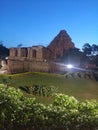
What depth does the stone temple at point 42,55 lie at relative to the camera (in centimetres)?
3281

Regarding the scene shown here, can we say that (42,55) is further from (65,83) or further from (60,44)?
(65,83)

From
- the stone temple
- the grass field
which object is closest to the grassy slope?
the grass field

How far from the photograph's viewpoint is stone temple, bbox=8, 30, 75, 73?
32.8 m

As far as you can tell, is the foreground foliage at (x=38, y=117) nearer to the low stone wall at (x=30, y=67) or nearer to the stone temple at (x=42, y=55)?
the low stone wall at (x=30, y=67)

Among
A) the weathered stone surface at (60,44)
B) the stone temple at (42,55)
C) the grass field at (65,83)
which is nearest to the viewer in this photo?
the grass field at (65,83)

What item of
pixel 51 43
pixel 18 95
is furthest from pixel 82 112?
pixel 51 43

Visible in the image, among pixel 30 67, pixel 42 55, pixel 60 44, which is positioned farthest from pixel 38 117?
pixel 60 44

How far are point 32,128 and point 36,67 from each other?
78.4 feet

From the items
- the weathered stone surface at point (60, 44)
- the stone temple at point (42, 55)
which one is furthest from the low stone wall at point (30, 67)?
the weathered stone surface at point (60, 44)

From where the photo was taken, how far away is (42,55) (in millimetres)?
38094

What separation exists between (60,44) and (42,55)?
4.01 meters

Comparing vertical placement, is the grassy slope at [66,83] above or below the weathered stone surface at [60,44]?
below

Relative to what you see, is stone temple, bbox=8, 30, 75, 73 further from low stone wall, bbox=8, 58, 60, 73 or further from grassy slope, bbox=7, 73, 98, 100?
grassy slope, bbox=7, 73, 98, 100

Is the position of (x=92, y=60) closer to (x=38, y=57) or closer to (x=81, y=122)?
(x=38, y=57)
